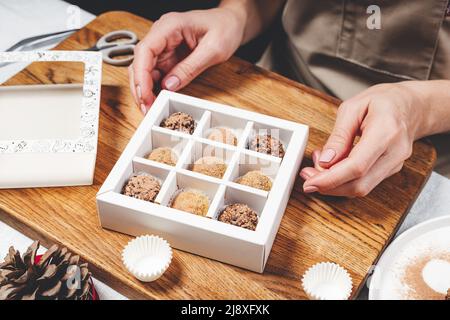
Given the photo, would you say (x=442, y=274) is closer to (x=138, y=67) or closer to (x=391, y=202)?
(x=391, y=202)

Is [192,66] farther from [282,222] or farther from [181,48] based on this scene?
[282,222]

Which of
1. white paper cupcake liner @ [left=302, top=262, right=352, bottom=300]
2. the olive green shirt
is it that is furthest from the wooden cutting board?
the olive green shirt

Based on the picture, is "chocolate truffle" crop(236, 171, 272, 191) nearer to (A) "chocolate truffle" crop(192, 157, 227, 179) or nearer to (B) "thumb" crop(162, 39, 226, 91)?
(A) "chocolate truffle" crop(192, 157, 227, 179)

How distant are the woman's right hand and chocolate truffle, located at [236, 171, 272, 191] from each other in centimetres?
31

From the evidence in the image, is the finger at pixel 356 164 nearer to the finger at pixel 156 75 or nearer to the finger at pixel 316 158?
the finger at pixel 316 158

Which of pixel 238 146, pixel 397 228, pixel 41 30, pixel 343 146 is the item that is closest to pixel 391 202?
pixel 397 228

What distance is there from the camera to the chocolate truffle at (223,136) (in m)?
1.04

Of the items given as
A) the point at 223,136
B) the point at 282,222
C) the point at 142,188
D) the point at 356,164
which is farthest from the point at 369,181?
the point at 142,188

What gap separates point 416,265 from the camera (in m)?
0.93

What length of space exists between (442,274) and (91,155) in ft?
2.21

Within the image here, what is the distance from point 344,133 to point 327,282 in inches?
11.5

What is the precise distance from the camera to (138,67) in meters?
1.15

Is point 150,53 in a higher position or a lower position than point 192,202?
higher

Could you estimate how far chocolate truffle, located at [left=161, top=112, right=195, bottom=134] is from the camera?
41.1 inches
